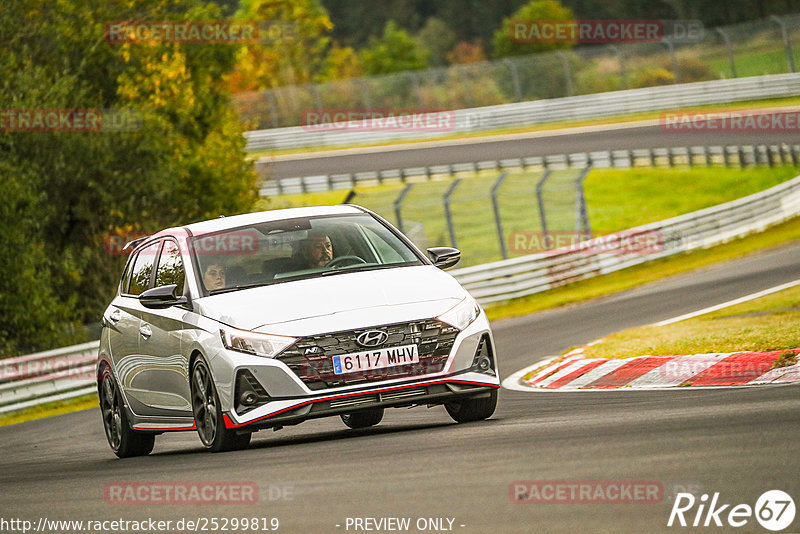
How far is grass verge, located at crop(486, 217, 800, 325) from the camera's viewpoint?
82.4 feet

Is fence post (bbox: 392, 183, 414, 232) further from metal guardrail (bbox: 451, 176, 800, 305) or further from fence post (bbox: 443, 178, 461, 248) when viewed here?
metal guardrail (bbox: 451, 176, 800, 305)

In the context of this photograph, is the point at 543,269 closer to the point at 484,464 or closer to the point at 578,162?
the point at 578,162

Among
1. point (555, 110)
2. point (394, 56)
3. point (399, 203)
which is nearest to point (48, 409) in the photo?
point (399, 203)

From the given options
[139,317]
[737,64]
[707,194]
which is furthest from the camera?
[737,64]

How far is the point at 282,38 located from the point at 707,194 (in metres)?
44.2

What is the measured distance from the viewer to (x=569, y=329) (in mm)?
19109

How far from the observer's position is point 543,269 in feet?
90.3

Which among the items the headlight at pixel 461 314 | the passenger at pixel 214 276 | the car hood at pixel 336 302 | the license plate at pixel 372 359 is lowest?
the license plate at pixel 372 359

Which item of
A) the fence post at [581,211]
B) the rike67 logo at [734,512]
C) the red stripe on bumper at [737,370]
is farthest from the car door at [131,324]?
the fence post at [581,211]

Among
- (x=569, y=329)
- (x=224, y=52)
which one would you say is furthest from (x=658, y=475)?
(x=224, y=52)

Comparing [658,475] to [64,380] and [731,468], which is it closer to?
[731,468]

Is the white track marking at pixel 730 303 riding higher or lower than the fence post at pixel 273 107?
lower

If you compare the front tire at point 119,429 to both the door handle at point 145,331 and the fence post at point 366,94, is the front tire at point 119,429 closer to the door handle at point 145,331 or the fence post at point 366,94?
the door handle at point 145,331

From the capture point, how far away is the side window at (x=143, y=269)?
10156 millimetres
